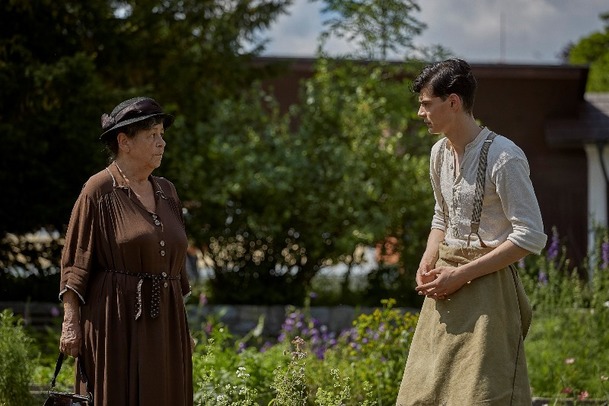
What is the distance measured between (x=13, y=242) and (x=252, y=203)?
8.36ft

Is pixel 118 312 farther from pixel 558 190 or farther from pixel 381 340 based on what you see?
pixel 558 190

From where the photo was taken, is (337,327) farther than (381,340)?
Yes

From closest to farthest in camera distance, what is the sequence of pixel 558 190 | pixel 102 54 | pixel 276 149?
pixel 102 54 < pixel 276 149 < pixel 558 190

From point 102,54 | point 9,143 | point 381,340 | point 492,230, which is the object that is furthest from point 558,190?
point 492,230

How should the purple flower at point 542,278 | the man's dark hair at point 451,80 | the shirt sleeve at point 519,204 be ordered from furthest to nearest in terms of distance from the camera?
the purple flower at point 542,278 → the man's dark hair at point 451,80 → the shirt sleeve at point 519,204

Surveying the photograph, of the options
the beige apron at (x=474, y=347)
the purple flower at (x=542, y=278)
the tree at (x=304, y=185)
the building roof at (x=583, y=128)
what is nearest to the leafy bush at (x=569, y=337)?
the purple flower at (x=542, y=278)

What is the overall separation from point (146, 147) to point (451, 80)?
1.31 m

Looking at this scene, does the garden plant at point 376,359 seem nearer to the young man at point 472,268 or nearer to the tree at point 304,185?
the young man at point 472,268

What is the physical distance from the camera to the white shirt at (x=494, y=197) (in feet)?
13.0

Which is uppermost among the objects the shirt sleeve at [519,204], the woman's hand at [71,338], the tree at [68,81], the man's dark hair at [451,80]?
the tree at [68,81]

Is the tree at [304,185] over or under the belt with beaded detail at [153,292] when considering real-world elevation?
over

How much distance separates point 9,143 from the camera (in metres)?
9.80

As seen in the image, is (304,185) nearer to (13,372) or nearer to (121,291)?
(13,372)

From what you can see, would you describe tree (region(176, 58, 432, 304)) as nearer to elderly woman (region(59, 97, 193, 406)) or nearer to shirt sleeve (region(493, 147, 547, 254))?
elderly woman (region(59, 97, 193, 406))
